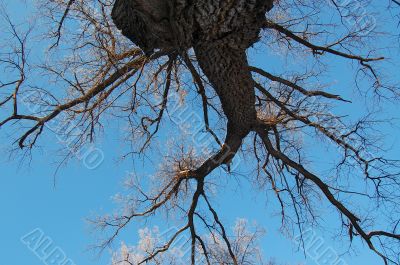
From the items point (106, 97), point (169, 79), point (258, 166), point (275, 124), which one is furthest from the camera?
point (258, 166)

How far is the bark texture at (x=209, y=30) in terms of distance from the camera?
401cm

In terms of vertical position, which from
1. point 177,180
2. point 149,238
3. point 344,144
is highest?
point 344,144

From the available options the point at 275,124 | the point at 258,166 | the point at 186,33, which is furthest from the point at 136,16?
the point at 258,166

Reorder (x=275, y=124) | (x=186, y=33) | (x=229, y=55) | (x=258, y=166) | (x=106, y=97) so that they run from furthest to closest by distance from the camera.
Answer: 1. (x=258, y=166)
2. (x=275, y=124)
3. (x=106, y=97)
4. (x=229, y=55)
5. (x=186, y=33)

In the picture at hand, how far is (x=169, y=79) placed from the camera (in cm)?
620

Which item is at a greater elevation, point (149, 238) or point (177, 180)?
point (177, 180)

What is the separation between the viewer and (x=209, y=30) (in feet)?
13.5

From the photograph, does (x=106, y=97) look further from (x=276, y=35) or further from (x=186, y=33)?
(x=276, y=35)

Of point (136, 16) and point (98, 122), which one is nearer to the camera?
point (136, 16)

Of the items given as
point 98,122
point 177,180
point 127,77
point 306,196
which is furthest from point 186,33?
point 306,196

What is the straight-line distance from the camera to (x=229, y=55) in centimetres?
445

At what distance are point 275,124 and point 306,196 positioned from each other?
1121 millimetres

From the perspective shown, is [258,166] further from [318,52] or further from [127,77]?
[127,77]

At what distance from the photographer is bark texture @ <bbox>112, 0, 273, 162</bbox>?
4008mm
